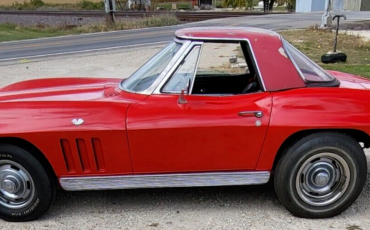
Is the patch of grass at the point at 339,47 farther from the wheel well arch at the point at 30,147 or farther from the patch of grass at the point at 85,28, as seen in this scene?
the patch of grass at the point at 85,28

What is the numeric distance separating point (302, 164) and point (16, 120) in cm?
246

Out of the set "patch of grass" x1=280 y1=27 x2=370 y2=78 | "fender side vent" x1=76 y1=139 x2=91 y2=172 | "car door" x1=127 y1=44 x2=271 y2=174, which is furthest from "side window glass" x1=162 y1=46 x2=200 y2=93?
"patch of grass" x1=280 y1=27 x2=370 y2=78

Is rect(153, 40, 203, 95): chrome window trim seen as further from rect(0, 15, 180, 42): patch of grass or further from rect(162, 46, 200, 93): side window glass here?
rect(0, 15, 180, 42): patch of grass

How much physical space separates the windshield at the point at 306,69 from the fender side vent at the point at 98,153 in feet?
6.23

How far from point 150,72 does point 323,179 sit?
6.07 feet

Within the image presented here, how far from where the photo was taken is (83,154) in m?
3.03

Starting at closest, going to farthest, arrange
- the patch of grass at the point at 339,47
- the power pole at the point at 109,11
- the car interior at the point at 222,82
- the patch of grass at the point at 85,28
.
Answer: the car interior at the point at 222,82 → the patch of grass at the point at 339,47 → the patch of grass at the point at 85,28 → the power pole at the point at 109,11

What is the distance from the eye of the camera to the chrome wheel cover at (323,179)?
3104 millimetres

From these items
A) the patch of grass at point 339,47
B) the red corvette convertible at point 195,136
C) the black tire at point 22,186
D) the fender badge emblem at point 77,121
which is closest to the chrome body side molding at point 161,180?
the red corvette convertible at point 195,136

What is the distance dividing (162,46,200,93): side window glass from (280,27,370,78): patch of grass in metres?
6.32

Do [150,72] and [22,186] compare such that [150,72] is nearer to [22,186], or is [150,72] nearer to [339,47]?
[22,186]

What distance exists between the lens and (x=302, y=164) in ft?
10.1

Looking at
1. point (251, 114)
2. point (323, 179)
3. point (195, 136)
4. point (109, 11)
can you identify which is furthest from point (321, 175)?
point (109, 11)

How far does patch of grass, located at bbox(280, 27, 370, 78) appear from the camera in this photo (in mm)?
9172
